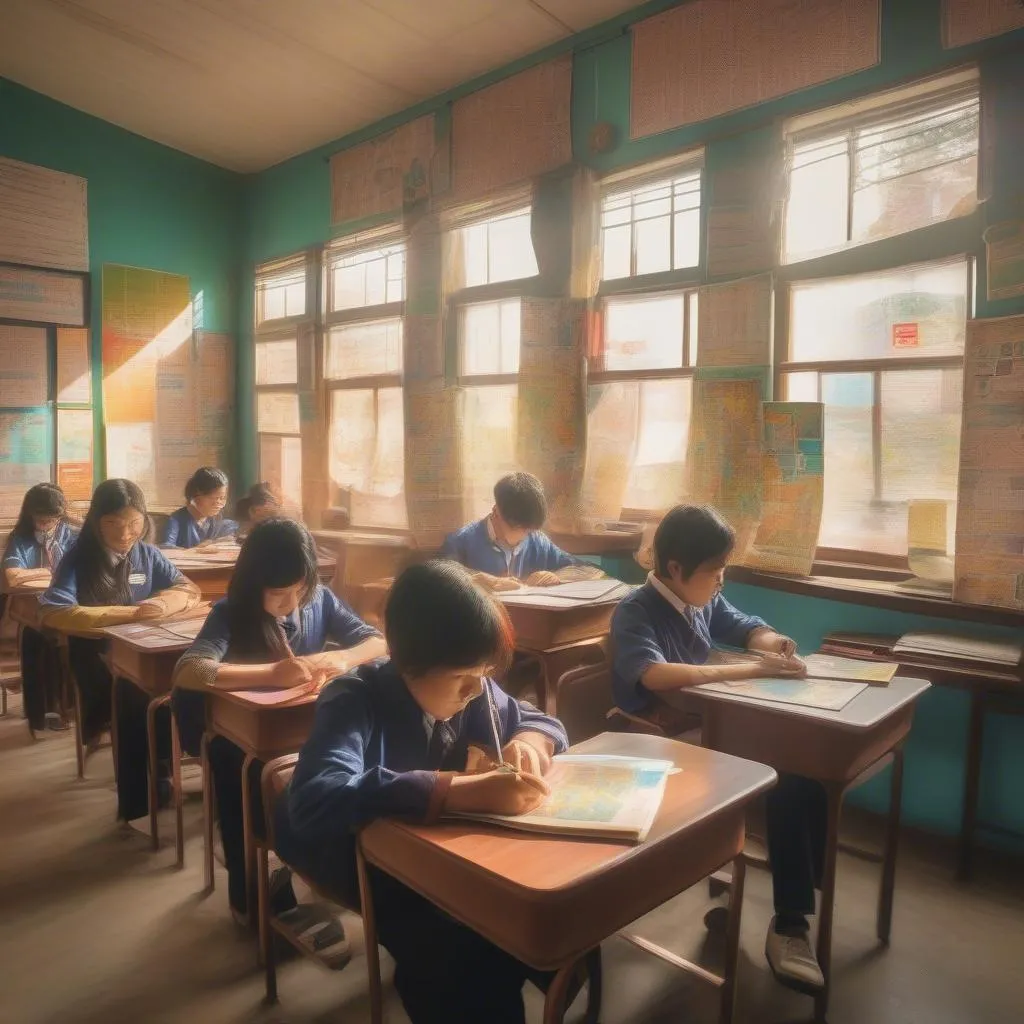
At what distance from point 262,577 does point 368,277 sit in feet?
10.6

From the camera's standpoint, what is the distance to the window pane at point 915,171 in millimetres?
2666

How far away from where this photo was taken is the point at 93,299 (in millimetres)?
5188

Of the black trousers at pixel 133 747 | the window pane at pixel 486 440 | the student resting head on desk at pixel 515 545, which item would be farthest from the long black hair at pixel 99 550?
the window pane at pixel 486 440

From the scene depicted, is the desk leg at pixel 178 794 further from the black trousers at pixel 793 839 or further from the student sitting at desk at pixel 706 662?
the black trousers at pixel 793 839

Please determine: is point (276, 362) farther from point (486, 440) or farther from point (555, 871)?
point (555, 871)

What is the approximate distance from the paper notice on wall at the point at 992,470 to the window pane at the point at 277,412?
3.96 meters

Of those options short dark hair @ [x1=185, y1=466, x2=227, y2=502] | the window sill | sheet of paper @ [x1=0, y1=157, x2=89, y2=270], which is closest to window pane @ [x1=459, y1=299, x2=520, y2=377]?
short dark hair @ [x1=185, y1=466, x2=227, y2=502]

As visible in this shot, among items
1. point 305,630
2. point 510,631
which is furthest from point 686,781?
point 305,630

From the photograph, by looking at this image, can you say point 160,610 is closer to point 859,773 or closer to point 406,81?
point 859,773

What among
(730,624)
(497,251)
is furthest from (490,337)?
(730,624)

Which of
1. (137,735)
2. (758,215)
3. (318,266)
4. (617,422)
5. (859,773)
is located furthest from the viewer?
(318,266)

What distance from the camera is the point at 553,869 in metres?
1.07

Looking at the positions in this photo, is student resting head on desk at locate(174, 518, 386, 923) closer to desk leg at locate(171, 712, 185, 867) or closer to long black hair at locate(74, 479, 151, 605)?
desk leg at locate(171, 712, 185, 867)

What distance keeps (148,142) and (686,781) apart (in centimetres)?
547
